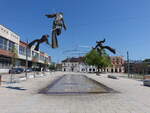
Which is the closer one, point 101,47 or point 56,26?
point 101,47

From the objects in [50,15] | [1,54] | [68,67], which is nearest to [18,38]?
[1,54]

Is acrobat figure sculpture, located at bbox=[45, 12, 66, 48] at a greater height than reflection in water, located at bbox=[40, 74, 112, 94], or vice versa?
acrobat figure sculpture, located at bbox=[45, 12, 66, 48]

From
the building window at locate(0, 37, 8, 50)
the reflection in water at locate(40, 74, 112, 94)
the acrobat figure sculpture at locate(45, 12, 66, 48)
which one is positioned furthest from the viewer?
the building window at locate(0, 37, 8, 50)

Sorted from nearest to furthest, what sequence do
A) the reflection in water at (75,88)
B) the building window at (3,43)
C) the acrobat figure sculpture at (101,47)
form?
the acrobat figure sculpture at (101,47)
the reflection in water at (75,88)
the building window at (3,43)

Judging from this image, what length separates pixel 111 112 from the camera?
30.0 ft

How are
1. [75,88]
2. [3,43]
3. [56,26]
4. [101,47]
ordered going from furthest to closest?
1. [3,43]
2. [75,88]
3. [56,26]
4. [101,47]

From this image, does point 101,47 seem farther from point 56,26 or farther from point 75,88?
point 75,88

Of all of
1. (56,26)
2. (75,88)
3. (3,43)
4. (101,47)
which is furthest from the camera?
(3,43)

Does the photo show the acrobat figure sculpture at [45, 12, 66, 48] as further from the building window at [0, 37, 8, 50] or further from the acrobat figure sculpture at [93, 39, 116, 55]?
the building window at [0, 37, 8, 50]

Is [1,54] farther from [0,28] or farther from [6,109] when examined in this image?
[6,109]

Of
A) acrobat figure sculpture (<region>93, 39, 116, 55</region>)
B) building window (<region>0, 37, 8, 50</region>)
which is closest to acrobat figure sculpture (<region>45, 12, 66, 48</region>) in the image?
acrobat figure sculpture (<region>93, 39, 116, 55</region>)

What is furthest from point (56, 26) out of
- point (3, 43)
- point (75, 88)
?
point (3, 43)

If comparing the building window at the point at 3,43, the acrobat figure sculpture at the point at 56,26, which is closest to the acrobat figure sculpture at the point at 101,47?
the acrobat figure sculpture at the point at 56,26

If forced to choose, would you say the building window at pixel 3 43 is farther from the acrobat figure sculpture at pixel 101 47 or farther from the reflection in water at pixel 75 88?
the acrobat figure sculpture at pixel 101 47
